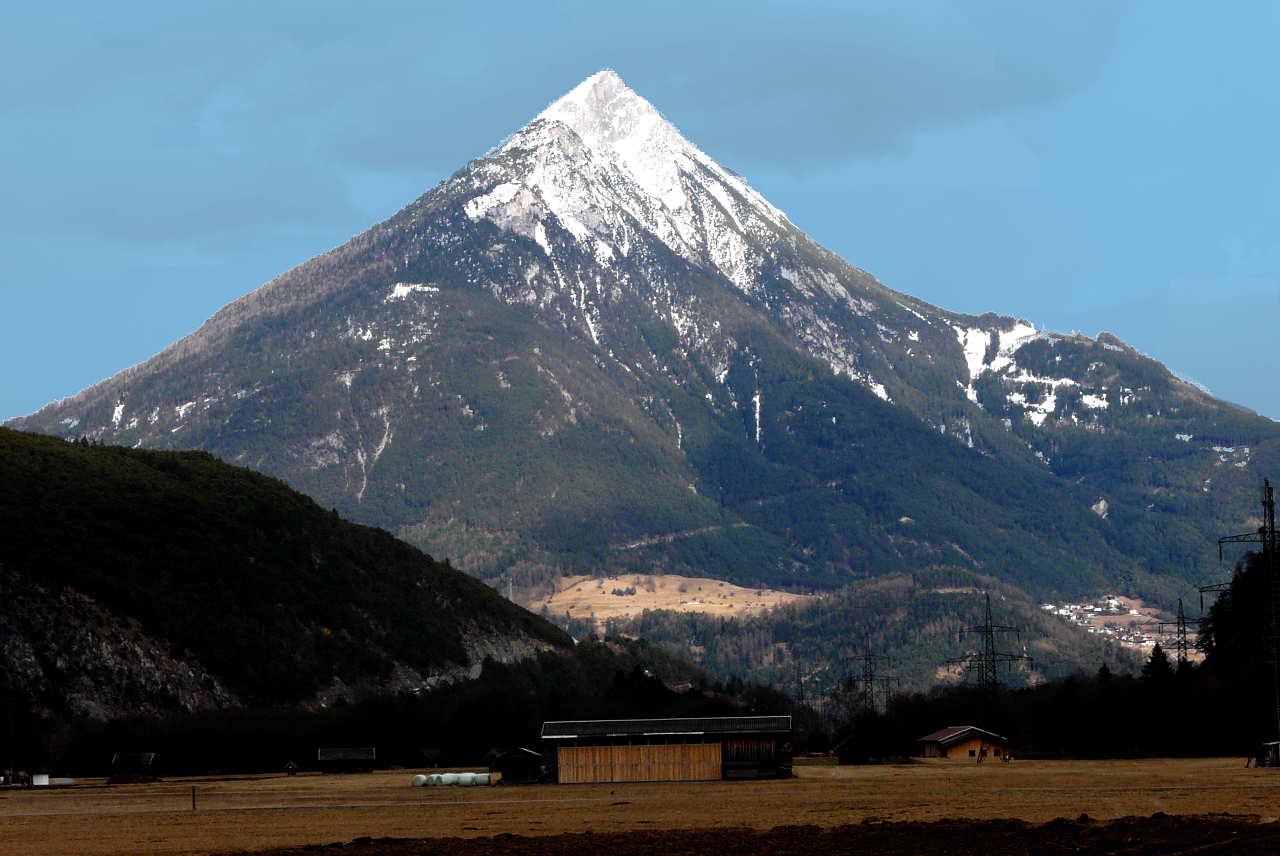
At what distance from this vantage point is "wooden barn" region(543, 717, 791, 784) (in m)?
136

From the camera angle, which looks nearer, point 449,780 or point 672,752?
point 449,780

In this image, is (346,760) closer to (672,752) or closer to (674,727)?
(674,727)

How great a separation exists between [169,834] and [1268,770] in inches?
2644

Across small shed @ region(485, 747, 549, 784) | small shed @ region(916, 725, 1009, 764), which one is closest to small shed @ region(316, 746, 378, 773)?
small shed @ region(485, 747, 549, 784)

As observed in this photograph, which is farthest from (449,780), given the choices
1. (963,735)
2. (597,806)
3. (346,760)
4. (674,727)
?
(963,735)

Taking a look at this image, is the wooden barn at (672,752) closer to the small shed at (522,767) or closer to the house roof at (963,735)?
→ the small shed at (522,767)

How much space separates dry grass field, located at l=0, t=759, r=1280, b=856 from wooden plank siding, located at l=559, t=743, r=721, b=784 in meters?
4.28

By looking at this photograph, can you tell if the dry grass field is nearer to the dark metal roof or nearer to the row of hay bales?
the row of hay bales

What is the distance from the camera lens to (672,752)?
137 meters

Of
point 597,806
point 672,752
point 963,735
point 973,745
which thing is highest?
point 963,735

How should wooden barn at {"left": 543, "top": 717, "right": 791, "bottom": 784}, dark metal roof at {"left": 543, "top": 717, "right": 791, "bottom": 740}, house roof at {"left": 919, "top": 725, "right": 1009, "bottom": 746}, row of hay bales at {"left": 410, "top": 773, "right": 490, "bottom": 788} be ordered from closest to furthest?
row of hay bales at {"left": 410, "top": 773, "right": 490, "bottom": 788} < wooden barn at {"left": 543, "top": 717, "right": 791, "bottom": 784} < dark metal roof at {"left": 543, "top": 717, "right": 791, "bottom": 740} < house roof at {"left": 919, "top": 725, "right": 1009, "bottom": 746}

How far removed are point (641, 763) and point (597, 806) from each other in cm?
3384

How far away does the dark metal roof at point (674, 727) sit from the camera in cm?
13688

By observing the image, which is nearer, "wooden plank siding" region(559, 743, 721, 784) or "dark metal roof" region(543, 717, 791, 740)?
"wooden plank siding" region(559, 743, 721, 784)
